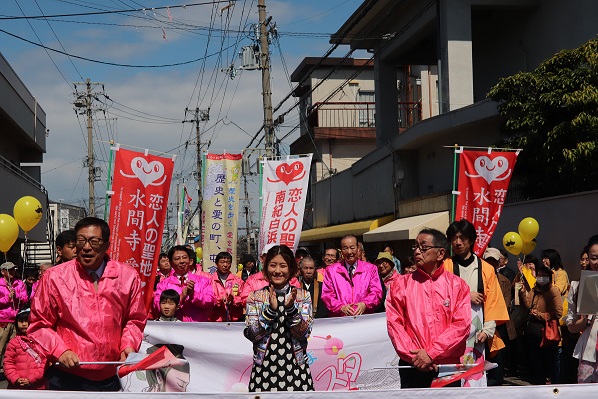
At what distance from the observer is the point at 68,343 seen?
542 cm

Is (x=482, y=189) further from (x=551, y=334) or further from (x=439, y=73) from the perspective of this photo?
(x=439, y=73)

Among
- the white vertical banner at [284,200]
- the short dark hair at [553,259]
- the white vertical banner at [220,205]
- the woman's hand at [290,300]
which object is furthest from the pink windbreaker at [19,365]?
the white vertical banner at [220,205]

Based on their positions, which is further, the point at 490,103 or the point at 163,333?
the point at 490,103

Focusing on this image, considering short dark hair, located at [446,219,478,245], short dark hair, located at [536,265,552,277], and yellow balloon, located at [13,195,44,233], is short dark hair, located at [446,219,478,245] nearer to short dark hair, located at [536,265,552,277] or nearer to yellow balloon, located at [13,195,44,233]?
short dark hair, located at [536,265,552,277]

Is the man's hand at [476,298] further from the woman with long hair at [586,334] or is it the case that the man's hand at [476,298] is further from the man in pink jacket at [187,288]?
the man in pink jacket at [187,288]

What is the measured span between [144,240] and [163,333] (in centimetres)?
170

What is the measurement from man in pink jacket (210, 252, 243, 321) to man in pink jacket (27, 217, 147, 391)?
18.4 ft

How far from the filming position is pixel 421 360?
582 cm

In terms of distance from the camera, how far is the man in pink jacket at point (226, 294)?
11516 millimetres

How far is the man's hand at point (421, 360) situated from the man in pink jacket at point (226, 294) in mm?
5591

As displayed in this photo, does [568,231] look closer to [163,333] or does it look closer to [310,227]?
[163,333]

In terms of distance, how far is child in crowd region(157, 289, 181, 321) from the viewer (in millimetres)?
9859

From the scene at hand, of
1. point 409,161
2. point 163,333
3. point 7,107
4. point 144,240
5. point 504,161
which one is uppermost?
point 7,107

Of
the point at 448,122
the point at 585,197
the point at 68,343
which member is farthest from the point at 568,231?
the point at 68,343
